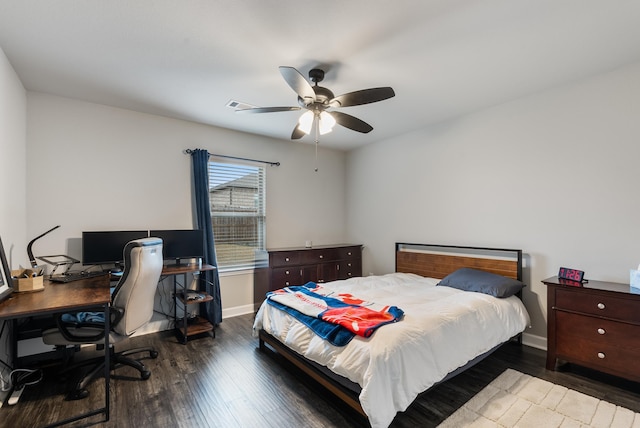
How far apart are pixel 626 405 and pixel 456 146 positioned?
9.46 feet

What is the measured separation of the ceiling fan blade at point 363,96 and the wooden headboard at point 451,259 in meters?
2.30

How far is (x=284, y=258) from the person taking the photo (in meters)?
4.15

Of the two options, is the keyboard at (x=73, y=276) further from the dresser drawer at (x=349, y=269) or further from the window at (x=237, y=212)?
the dresser drawer at (x=349, y=269)

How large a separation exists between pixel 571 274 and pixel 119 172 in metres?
4.86

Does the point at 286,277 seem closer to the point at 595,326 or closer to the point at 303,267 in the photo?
the point at 303,267

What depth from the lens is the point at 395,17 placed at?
6.40 feet

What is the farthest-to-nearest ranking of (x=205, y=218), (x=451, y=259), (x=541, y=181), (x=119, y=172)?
(x=205, y=218), (x=451, y=259), (x=119, y=172), (x=541, y=181)

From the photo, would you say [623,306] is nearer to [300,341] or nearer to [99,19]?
[300,341]

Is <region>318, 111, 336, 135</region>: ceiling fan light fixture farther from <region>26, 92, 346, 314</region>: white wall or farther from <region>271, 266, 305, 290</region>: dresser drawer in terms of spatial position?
<region>271, 266, 305, 290</region>: dresser drawer

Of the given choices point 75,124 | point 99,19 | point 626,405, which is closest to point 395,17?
point 99,19

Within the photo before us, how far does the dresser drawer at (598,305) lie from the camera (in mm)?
2230

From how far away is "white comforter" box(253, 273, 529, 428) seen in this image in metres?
1.75

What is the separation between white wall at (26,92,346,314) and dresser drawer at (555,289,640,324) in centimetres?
357

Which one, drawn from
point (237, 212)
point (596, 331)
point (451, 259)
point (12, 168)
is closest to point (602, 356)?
point (596, 331)
